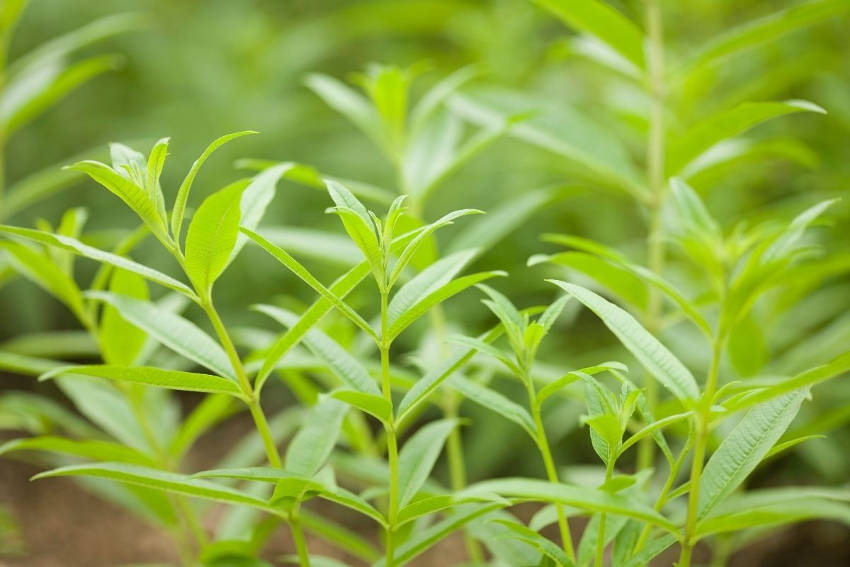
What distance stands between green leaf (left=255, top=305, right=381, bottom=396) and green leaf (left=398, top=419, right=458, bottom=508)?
80 millimetres

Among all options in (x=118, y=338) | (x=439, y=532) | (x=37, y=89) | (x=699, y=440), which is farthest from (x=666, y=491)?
(x=37, y=89)

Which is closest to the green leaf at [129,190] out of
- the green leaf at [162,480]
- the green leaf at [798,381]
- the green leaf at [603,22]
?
the green leaf at [162,480]

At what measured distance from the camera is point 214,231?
Result: 53 cm

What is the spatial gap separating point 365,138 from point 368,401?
5.56ft

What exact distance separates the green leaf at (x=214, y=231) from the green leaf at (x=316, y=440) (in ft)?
0.51

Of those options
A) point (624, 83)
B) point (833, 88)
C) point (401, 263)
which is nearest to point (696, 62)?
point (401, 263)

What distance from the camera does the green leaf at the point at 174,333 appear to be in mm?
588

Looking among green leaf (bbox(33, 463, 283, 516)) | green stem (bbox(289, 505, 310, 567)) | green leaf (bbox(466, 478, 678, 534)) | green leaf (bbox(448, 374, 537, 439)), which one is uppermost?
green leaf (bbox(448, 374, 537, 439))

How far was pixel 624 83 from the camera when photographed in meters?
1.83

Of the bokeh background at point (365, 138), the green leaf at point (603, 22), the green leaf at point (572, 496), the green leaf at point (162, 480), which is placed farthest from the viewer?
the bokeh background at point (365, 138)

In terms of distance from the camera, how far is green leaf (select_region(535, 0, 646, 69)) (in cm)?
83

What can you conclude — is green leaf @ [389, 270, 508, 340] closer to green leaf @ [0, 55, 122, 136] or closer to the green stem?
the green stem

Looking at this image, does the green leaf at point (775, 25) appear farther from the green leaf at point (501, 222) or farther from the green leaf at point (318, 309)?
the green leaf at point (318, 309)

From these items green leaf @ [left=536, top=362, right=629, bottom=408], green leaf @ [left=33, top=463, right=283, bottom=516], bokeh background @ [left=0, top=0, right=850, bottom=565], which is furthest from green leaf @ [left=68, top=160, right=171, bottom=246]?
bokeh background @ [left=0, top=0, right=850, bottom=565]
